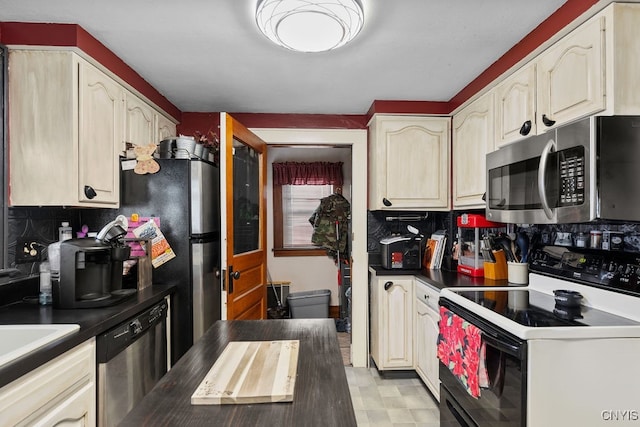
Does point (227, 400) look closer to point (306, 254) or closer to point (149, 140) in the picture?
point (149, 140)

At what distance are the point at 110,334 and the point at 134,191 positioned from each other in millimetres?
985

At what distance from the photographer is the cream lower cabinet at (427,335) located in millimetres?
2293

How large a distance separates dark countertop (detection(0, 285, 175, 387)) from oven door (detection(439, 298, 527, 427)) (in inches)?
61.8

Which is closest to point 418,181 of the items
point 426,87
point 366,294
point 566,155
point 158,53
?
point 426,87

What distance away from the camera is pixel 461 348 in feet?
5.32

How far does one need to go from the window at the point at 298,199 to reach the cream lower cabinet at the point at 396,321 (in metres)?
1.90

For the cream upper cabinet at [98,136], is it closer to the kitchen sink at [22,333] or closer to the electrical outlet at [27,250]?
the electrical outlet at [27,250]

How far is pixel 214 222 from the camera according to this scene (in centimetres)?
249

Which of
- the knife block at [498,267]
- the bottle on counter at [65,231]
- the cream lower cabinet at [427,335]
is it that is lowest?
the cream lower cabinet at [427,335]

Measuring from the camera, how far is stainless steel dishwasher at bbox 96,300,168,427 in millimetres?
1490

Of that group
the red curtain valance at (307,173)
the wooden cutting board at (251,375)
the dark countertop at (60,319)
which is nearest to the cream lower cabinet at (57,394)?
the dark countertop at (60,319)

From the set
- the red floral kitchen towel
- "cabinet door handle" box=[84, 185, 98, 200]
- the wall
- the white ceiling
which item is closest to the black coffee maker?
"cabinet door handle" box=[84, 185, 98, 200]

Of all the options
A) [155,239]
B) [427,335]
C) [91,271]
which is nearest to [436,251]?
[427,335]

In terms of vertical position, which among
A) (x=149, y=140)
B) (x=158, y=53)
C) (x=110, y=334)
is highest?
(x=158, y=53)
